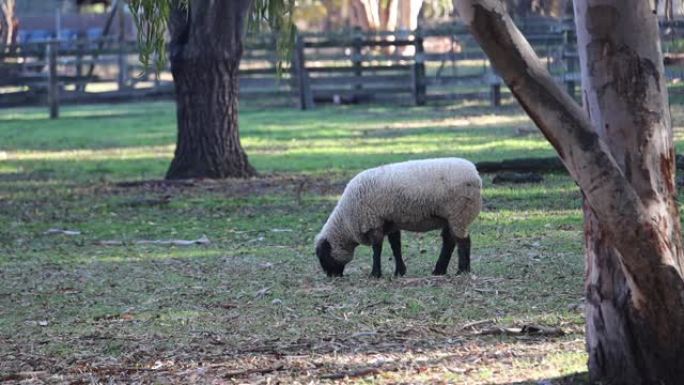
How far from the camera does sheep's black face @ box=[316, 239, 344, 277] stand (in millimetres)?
11250

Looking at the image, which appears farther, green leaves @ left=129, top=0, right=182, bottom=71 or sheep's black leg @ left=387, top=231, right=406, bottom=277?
sheep's black leg @ left=387, top=231, right=406, bottom=277

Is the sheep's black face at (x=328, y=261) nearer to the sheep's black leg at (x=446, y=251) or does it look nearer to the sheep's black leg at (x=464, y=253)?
the sheep's black leg at (x=446, y=251)

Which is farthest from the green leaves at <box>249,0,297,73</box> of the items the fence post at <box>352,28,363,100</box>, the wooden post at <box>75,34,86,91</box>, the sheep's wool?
the wooden post at <box>75,34,86,91</box>

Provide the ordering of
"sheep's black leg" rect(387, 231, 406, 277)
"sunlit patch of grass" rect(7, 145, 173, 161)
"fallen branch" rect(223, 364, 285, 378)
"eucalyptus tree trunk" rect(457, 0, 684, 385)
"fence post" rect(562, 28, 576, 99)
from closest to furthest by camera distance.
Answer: "eucalyptus tree trunk" rect(457, 0, 684, 385)
"fallen branch" rect(223, 364, 285, 378)
"sheep's black leg" rect(387, 231, 406, 277)
"sunlit patch of grass" rect(7, 145, 173, 161)
"fence post" rect(562, 28, 576, 99)

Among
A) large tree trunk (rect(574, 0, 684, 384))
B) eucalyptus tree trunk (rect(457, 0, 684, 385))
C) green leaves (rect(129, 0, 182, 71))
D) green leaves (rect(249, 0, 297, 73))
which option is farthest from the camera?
green leaves (rect(249, 0, 297, 73))

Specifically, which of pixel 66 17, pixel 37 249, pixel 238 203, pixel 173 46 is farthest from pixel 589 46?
pixel 66 17

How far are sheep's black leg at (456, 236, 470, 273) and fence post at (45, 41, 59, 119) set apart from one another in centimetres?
2695

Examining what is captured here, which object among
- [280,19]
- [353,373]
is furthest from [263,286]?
[353,373]

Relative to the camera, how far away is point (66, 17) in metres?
82.1

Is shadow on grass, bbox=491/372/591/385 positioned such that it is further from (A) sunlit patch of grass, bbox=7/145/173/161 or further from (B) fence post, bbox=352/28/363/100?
(B) fence post, bbox=352/28/363/100

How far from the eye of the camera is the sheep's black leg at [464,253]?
35.4ft

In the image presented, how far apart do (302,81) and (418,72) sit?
312 centimetres

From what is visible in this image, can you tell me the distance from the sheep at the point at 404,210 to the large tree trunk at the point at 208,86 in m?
8.39

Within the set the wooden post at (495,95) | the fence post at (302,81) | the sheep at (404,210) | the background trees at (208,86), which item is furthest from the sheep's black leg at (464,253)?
the fence post at (302,81)
